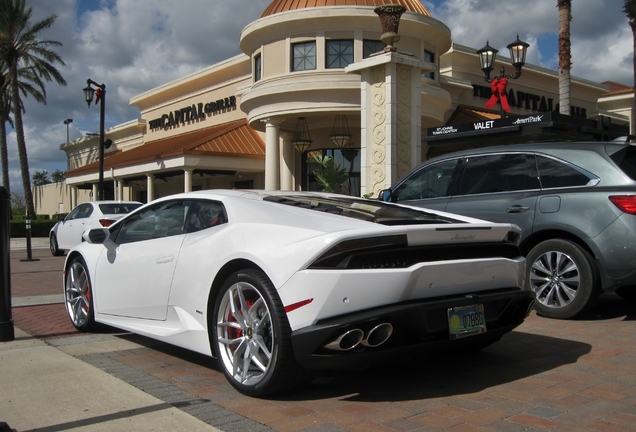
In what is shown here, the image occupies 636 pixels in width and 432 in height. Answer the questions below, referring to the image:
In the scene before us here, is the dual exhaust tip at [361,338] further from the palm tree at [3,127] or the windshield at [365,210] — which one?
the palm tree at [3,127]

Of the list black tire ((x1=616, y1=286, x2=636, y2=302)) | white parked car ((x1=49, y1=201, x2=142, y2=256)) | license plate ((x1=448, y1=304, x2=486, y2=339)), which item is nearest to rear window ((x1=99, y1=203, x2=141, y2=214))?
white parked car ((x1=49, y1=201, x2=142, y2=256))

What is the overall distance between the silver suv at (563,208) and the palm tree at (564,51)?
1003 cm

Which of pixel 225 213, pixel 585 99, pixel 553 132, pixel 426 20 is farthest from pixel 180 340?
pixel 585 99

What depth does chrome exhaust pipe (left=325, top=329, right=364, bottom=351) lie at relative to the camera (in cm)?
368

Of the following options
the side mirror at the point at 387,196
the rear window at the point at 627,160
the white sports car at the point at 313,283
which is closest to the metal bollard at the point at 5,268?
the white sports car at the point at 313,283

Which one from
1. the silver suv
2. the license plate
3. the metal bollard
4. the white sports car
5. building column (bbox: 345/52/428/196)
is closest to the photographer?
the white sports car

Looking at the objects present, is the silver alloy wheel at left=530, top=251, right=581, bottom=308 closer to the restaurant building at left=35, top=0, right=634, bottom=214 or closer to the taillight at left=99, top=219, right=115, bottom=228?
the restaurant building at left=35, top=0, right=634, bottom=214

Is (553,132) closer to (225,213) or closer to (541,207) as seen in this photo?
(541,207)

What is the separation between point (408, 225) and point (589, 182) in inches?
121

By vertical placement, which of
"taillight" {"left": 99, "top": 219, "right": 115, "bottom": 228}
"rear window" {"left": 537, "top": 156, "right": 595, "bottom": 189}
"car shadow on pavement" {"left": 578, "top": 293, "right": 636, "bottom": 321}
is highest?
"rear window" {"left": 537, "top": 156, "right": 595, "bottom": 189}

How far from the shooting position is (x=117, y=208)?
16141mm

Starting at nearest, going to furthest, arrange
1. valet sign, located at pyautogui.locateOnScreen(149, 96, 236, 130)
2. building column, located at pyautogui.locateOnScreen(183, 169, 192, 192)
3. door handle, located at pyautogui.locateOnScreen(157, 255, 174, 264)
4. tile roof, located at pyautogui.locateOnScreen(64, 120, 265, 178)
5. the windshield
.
Answer: the windshield, door handle, located at pyautogui.locateOnScreen(157, 255, 174, 264), building column, located at pyautogui.locateOnScreen(183, 169, 192, 192), tile roof, located at pyautogui.locateOnScreen(64, 120, 265, 178), valet sign, located at pyautogui.locateOnScreen(149, 96, 236, 130)

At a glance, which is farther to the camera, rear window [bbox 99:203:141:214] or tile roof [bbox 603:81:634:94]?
tile roof [bbox 603:81:634:94]

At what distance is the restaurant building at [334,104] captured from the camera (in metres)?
15.5
